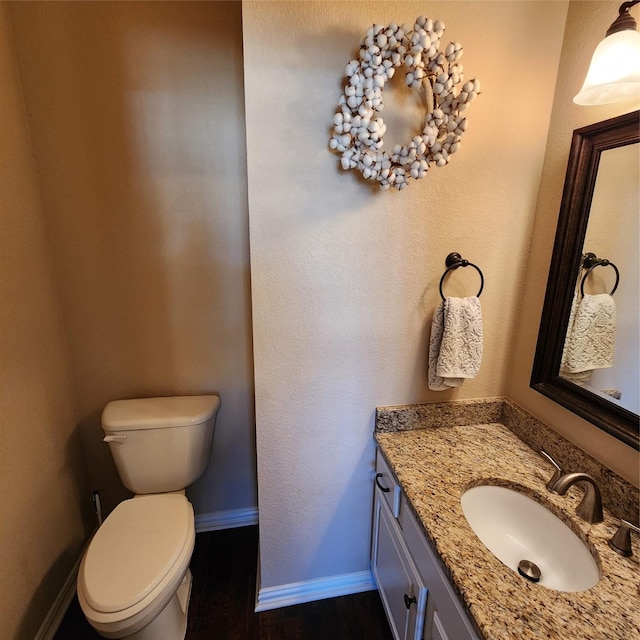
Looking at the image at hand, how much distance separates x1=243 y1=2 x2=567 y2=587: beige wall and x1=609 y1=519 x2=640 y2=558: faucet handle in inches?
24.0

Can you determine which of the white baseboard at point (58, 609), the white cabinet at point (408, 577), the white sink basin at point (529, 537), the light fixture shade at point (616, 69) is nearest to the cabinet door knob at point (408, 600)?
the white cabinet at point (408, 577)

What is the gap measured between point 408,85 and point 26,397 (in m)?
1.70

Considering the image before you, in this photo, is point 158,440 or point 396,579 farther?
point 158,440

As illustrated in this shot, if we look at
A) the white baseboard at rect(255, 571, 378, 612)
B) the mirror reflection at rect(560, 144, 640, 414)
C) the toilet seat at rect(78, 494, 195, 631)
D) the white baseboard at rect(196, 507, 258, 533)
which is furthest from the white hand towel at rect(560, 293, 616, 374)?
the white baseboard at rect(196, 507, 258, 533)

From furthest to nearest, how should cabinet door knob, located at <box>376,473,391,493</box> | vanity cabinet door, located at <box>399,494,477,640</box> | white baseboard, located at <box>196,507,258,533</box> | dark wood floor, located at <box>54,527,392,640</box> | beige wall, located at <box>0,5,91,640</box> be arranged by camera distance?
white baseboard, located at <box>196,507,258,533</box>
dark wood floor, located at <box>54,527,392,640</box>
cabinet door knob, located at <box>376,473,391,493</box>
beige wall, located at <box>0,5,91,640</box>
vanity cabinet door, located at <box>399,494,477,640</box>

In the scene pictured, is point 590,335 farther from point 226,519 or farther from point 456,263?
point 226,519

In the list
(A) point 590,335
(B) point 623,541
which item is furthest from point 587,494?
(A) point 590,335

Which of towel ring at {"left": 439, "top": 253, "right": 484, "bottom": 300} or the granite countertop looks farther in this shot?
towel ring at {"left": 439, "top": 253, "right": 484, "bottom": 300}

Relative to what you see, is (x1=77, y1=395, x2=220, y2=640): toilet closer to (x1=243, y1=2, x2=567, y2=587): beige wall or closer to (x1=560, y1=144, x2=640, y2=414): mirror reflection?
(x1=243, y1=2, x2=567, y2=587): beige wall

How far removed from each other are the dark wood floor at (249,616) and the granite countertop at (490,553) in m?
0.82

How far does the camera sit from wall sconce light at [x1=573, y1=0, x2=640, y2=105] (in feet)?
2.66

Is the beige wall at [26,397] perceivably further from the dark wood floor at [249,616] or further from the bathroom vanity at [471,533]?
the bathroom vanity at [471,533]

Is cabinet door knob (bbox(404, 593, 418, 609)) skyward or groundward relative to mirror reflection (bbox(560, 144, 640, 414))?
groundward

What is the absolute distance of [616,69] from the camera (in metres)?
0.82
